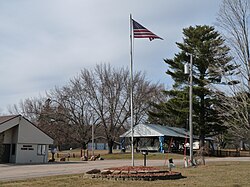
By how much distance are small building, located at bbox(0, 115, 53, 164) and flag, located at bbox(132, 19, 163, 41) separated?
2100 cm

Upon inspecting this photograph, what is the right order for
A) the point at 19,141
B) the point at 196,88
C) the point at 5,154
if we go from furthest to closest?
1. the point at 196,88
2. the point at 5,154
3. the point at 19,141

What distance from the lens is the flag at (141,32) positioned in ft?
66.3

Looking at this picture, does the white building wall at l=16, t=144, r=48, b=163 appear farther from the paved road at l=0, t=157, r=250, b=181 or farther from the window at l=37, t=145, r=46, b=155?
the paved road at l=0, t=157, r=250, b=181

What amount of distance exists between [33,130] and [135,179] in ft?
85.4

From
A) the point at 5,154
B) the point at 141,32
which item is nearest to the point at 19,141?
the point at 5,154

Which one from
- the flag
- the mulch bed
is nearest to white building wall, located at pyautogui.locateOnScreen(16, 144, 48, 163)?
the flag

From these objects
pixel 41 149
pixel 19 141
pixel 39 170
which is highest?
pixel 19 141

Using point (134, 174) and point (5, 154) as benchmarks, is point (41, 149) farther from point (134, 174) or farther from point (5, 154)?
point (134, 174)

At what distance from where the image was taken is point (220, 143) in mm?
86812

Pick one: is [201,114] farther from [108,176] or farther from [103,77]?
[108,176]

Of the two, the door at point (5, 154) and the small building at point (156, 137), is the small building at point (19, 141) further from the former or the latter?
the small building at point (156, 137)

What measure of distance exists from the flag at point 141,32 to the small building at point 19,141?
21005mm

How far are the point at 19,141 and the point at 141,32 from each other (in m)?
22.4

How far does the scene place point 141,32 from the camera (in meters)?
20.6
